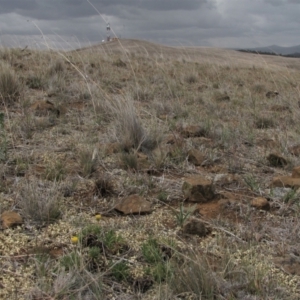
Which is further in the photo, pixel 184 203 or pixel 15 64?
pixel 15 64

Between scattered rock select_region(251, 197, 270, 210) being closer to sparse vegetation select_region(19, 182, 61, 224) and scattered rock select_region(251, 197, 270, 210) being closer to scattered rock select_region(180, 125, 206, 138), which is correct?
sparse vegetation select_region(19, 182, 61, 224)

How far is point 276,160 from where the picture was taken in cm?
353

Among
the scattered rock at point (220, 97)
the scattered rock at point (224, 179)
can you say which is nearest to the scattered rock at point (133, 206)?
the scattered rock at point (224, 179)

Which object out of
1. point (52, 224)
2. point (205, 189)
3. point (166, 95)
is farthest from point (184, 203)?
point (166, 95)

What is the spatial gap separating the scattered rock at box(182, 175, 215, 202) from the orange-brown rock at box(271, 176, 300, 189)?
525 millimetres

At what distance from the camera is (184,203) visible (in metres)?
2.66

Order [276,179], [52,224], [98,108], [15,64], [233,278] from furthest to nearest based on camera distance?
[15,64], [98,108], [276,179], [52,224], [233,278]

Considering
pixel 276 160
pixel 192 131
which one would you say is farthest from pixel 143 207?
pixel 192 131

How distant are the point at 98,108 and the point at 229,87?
3999 millimetres

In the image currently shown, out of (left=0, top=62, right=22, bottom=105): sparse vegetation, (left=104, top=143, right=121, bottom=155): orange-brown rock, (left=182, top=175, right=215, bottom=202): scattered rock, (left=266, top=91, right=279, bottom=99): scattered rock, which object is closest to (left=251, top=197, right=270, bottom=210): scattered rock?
(left=182, top=175, right=215, bottom=202): scattered rock

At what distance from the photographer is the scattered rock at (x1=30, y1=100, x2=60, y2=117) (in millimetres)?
4473

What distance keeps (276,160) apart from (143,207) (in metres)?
1.52

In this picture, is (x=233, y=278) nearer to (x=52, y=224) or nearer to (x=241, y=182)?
(x=52, y=224)

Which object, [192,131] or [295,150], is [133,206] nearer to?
[192,131]
